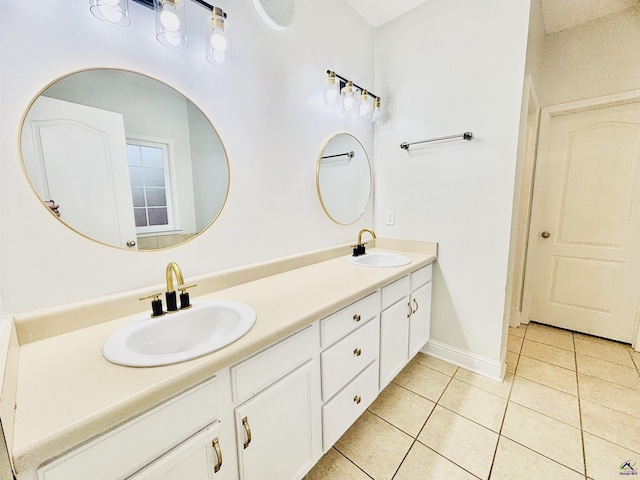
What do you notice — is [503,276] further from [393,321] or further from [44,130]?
[44,130]

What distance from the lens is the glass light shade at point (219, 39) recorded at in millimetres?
1091

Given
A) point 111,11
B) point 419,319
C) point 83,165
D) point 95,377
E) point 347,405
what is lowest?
point 347,405

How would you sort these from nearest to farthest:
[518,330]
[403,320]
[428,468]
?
[428,468] < [403,320] < [518,330]

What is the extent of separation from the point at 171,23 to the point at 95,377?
3.90 ft

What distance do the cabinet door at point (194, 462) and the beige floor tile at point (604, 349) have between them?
2759 mm

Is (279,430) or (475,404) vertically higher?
(279,430)

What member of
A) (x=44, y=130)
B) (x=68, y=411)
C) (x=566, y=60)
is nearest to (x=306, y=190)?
(x=44, y=130)

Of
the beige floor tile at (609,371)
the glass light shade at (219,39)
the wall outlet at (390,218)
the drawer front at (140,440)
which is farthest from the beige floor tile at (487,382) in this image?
the glass light shade at (219,39)

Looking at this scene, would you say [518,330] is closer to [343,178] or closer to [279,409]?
[343,178]

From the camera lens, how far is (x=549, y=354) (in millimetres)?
2100

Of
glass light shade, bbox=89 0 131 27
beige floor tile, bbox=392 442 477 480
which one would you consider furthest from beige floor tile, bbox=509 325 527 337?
glass light shade, bbox=89 0 131 27

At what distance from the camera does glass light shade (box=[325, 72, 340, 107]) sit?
165 cm

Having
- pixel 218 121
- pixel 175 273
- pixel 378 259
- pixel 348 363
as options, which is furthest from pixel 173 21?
pixel 378 259

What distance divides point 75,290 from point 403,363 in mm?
1721
